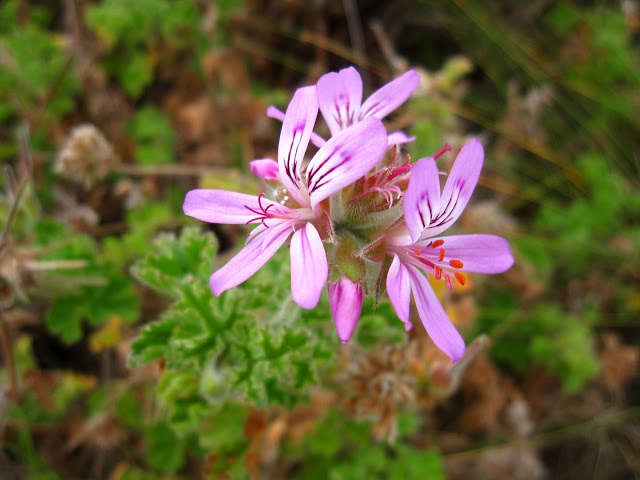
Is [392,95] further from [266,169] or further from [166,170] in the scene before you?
[166,170]

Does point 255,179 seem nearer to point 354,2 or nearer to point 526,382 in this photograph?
point 354,2

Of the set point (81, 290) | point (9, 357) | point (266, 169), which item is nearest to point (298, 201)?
point (266, 169)

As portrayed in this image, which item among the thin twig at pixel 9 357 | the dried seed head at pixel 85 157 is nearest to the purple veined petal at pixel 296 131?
the thin twig at pixel 9 357

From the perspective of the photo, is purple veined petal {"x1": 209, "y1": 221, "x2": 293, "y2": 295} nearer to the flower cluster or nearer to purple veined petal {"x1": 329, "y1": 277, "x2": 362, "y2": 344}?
the flower cluster

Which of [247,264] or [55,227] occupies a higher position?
[55,227]

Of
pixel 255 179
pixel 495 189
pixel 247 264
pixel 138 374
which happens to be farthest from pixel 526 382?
pixel 247 264
